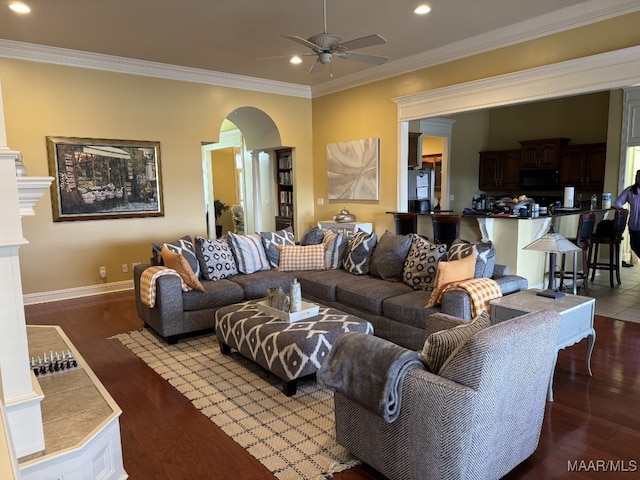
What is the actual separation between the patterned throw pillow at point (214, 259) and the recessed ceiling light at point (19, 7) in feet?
8.75

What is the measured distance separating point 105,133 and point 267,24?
8.97 ft

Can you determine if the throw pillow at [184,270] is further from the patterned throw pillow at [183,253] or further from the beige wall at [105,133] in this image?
→ the beige wall at [105,133]

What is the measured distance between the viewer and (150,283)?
4.00 m

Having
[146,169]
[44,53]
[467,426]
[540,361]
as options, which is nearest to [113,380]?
[467,426]

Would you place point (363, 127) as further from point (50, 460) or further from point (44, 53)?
point (50, 460)

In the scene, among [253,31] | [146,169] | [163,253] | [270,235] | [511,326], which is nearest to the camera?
[511,326]

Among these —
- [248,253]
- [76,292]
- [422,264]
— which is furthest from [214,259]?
[76,292]

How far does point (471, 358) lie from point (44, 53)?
6.00 m

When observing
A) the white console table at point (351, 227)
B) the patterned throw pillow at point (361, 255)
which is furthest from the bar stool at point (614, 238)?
the patterned throw pillow at point (361, 255)

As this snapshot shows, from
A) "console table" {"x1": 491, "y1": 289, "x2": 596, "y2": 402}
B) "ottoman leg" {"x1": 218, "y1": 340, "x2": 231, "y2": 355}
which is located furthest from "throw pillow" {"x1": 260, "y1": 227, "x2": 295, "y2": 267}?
"console table" {"x1": 491, "y1": 289, "x2": 596, "y2": 402}

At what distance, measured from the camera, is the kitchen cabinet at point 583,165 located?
7910mm

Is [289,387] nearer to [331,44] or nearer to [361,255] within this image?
[361,255]

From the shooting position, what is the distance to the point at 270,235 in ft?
17.2

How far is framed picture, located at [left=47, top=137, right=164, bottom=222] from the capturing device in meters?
5.54
